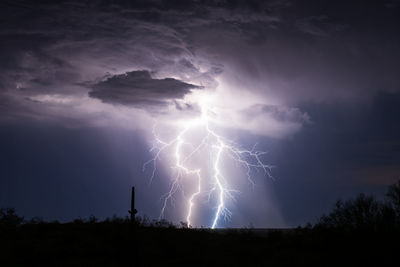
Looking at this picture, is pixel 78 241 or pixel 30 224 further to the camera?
pixel 30 224

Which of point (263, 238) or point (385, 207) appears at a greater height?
point (385, 207)

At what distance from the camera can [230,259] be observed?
53.8 ft

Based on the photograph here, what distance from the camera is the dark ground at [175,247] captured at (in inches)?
620

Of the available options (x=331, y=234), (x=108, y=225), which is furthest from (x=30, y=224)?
(x=331, y=234)

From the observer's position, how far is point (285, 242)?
1944 cm

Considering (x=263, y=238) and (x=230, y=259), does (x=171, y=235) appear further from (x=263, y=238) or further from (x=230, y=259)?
(x=263, y=238)

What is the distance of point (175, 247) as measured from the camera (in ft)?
56.9

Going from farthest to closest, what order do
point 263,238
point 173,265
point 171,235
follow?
1. point 263,238
2. point 171,235
3. point 173,265

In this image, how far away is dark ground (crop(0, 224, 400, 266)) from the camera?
51.6ft

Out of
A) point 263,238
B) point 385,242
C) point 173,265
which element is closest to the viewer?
point 173,265

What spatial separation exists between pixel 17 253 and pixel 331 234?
13.8 metres

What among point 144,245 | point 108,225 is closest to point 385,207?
point 144,245

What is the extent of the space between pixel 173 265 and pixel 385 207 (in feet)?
40.5

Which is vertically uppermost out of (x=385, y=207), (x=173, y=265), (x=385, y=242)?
(x=385, y=207)
